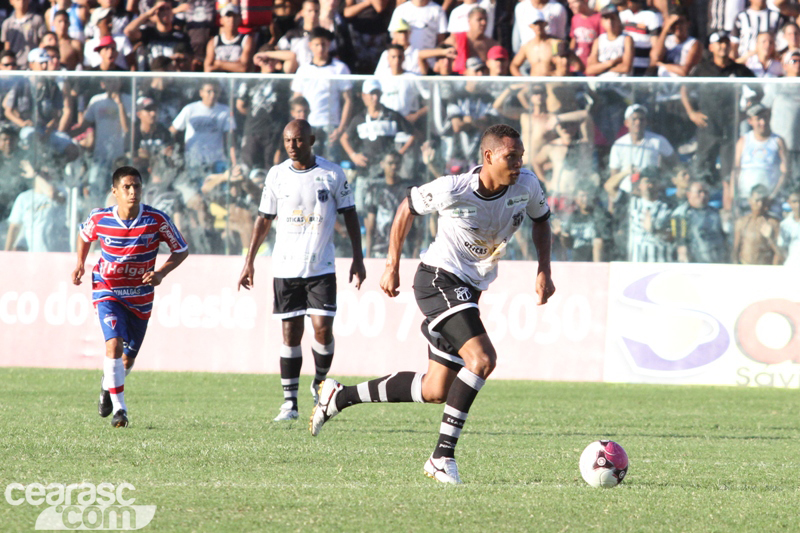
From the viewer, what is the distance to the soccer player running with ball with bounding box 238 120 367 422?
9.33 metres

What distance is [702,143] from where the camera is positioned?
1302cm

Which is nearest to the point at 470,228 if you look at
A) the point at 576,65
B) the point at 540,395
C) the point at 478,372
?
the point at 478,372

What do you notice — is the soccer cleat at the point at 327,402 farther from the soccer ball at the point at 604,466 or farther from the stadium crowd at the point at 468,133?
the stadium crowd at the point at 468,133

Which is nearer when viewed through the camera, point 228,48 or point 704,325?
point 704,325

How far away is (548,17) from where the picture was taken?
615 inches

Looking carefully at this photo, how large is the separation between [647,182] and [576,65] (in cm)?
230

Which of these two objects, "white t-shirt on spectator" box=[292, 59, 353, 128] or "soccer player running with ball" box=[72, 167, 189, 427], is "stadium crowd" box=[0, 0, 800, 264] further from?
"soccer player running with ball" box=[72, 167, 189, 427]

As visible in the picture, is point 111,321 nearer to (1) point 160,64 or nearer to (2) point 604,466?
(2) point 604,466

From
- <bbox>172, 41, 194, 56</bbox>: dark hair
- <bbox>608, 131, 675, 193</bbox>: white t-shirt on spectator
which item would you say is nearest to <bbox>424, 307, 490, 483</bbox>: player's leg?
<bbox>608, 131, 675, 193</bbox>: white t-shirt on spectator

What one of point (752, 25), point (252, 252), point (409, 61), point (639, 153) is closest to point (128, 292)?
point (252, 252)

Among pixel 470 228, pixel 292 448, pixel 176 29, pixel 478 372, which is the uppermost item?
pixel 176 29

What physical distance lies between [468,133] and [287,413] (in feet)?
17.1

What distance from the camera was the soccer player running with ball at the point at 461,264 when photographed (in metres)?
6.34

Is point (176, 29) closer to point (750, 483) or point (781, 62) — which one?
point (781, 62)
